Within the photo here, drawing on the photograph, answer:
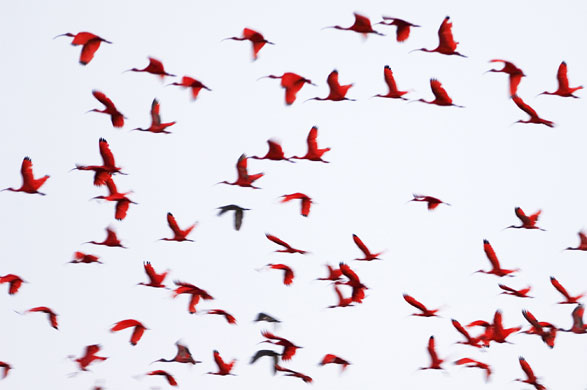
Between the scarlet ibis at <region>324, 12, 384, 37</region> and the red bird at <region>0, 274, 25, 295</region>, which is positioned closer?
the scarlet ibis at <region>324, 12, 384, 37</region>

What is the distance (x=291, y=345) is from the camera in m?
46.0

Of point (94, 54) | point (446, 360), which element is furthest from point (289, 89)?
point (446, 360)

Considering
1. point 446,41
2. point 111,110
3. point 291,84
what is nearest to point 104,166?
point 111,110

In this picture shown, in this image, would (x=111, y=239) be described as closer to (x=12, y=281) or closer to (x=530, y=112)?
(x=12, y=281)

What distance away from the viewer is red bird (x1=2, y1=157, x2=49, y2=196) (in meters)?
48.4

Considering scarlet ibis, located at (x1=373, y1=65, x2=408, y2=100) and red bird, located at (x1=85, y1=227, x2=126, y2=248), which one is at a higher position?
scarlet ibis, located at (x1=373, y1=65, x2=408, y2=100)

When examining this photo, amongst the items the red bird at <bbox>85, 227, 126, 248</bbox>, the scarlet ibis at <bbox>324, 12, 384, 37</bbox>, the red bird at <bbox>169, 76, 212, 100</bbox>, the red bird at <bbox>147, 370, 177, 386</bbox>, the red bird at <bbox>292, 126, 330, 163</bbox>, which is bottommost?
the red bird at <bbox>147, 370, 177, 386</bbox>

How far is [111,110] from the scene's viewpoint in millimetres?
46250

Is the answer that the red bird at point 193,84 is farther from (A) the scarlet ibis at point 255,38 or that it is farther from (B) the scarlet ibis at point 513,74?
(B) the scarlet ibis at point 513,74

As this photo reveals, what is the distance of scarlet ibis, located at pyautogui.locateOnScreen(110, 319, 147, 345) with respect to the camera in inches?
1846

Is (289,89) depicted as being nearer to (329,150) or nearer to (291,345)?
(329,150)

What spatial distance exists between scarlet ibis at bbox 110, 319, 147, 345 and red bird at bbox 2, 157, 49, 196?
13.0 feet

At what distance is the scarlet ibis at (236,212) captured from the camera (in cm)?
4819

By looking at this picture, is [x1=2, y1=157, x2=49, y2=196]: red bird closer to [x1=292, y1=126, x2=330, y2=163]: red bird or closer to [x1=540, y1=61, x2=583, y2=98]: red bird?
[x1=292, y1=126, x2=330, y2=163]: red bird
